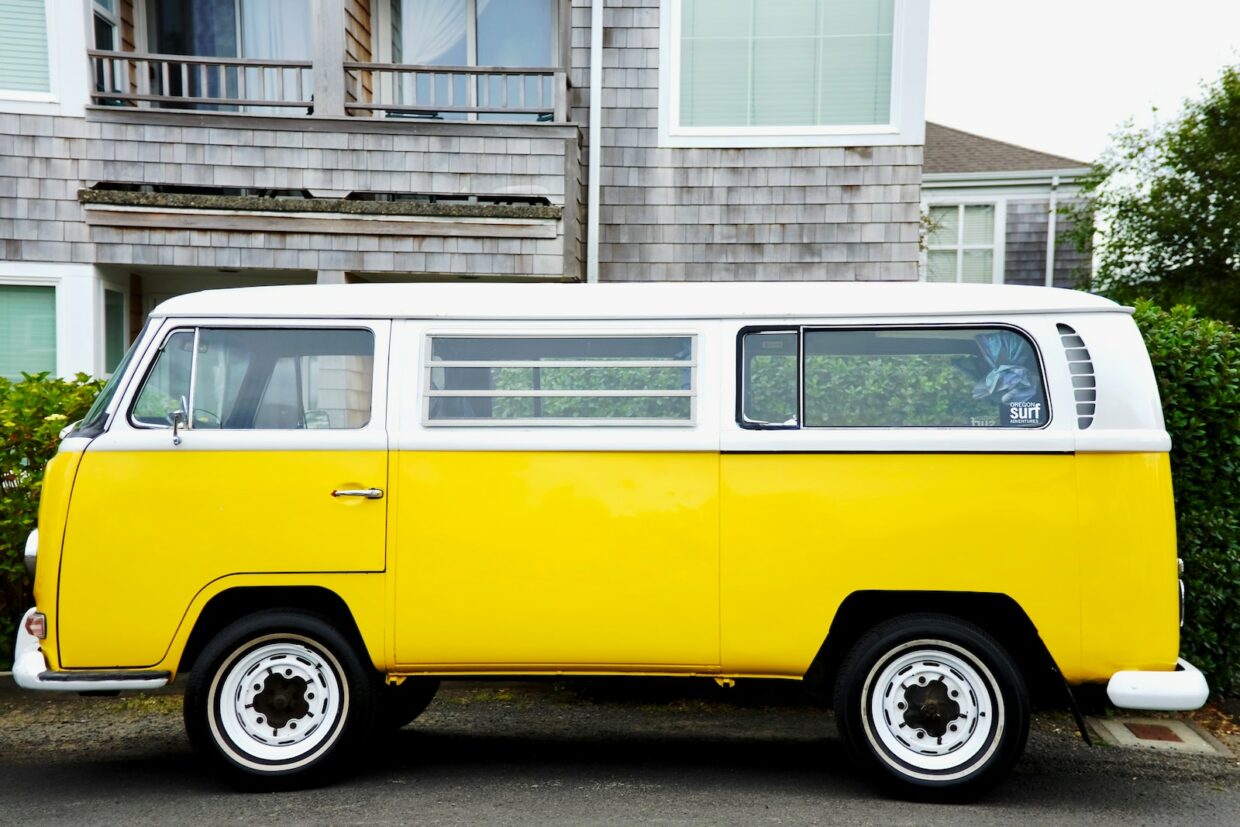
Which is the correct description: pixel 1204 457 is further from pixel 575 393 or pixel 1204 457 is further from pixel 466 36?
pixel 466 36

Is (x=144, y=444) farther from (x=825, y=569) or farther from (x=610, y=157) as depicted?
(x=610, y=157)

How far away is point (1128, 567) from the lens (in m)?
4.45

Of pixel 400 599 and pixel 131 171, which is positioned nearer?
pixel 400 599

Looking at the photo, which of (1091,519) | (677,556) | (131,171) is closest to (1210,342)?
(1091,519)

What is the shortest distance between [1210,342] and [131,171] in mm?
8859

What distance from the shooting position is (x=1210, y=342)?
Answer: 590 cm

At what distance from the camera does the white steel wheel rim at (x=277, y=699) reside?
475cm

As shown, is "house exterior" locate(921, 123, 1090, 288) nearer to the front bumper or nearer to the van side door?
the van side door

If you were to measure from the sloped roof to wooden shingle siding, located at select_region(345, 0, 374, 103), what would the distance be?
1069 cm

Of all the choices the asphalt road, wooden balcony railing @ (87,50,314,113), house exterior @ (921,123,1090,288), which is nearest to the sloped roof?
house exterior @ (921,123,1090,288)

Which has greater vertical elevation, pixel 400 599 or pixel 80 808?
pixel 400 599

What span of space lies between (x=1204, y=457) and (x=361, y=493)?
4647mm


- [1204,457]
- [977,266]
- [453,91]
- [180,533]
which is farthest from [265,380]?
[977,266]

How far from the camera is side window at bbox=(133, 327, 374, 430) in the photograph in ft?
15.7
